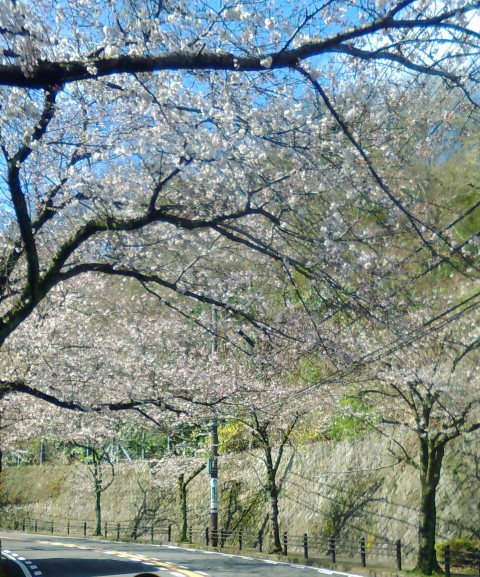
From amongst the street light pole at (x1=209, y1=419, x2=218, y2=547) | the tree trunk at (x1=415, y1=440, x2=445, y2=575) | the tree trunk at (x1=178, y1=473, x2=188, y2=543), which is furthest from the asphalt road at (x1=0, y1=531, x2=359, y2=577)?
the tree trunk at (x1=178, y1=473, x2=188, y2=543)

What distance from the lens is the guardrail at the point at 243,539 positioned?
2245 centimetres

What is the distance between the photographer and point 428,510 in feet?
62.1

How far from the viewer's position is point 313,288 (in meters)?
7.70

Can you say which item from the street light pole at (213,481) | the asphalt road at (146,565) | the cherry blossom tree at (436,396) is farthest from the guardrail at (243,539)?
the asphalt road at (146,565)

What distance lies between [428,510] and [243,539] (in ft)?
37.6

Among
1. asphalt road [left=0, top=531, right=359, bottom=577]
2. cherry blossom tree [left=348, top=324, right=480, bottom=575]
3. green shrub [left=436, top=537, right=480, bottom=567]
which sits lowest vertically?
asphalt road [left=0, top=531, right=359, bottom=577]

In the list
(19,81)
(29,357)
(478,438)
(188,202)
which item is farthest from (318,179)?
(478,438)

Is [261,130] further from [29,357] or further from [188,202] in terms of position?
[29,357]

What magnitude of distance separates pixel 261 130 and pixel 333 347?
310cm

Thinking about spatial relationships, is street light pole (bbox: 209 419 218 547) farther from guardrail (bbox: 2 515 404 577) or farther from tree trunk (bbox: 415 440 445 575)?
tree trunk (bbox: 415 440 445 575)

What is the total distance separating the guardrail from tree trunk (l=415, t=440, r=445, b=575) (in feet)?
2.06

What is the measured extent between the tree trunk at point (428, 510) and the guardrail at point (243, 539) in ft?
2.06

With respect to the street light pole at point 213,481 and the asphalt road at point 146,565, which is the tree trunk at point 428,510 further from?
the street light pole at point 213,481

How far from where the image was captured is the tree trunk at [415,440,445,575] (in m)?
18.4
